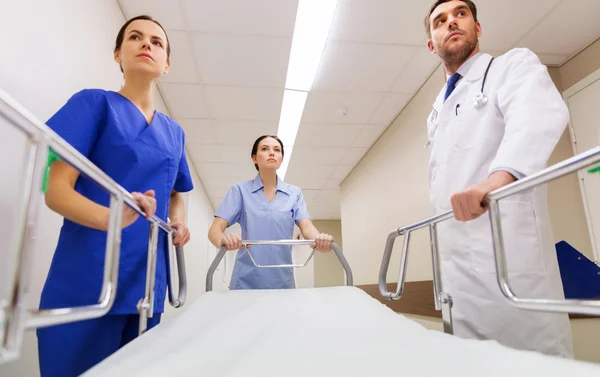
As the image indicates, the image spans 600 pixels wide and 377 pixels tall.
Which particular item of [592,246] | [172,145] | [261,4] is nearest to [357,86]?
[261,4]

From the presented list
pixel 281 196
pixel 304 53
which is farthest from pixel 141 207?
pixel 304 53

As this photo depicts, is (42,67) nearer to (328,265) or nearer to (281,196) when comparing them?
(281,196)

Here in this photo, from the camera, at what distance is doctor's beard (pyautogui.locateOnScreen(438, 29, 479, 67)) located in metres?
1.67

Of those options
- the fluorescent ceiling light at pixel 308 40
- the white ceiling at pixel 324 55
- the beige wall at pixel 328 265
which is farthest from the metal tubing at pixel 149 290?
the beige wall at pixel 328 265

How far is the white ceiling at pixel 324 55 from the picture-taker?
2.85 metres

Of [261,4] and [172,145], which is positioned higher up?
[261,4]

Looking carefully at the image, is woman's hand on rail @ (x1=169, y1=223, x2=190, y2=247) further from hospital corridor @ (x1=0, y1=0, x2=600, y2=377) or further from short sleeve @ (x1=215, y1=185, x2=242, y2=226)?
short sleeve @ (x1=215, y1=185, x2=242, y2=226)

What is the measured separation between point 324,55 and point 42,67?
232 cm

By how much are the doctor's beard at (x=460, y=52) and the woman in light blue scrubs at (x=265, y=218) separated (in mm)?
1234

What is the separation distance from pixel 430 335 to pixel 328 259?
10.7 metres

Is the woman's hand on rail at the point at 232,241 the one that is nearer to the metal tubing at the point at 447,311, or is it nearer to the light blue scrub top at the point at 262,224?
the light blue scrub top at the point at 262,224

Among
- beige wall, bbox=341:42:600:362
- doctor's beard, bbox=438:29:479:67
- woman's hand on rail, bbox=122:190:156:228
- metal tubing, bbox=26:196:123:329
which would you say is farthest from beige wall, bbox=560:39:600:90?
metal tubing, bbox=26:196:123:329

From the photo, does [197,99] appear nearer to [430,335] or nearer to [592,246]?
[430,335]

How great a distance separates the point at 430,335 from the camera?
3.01 ft
